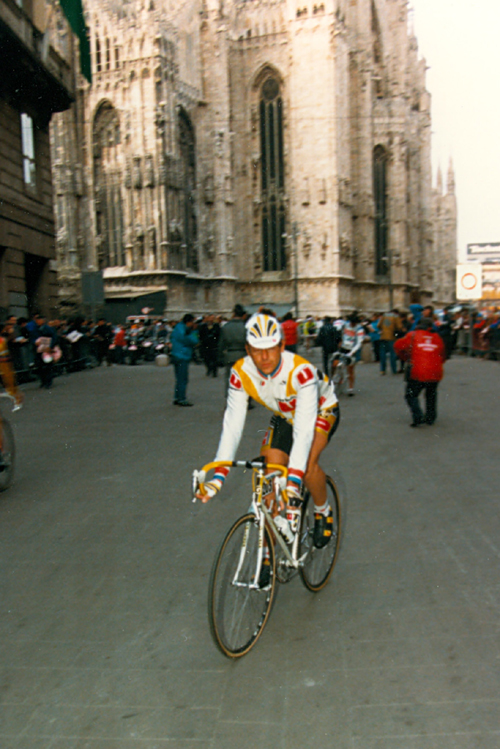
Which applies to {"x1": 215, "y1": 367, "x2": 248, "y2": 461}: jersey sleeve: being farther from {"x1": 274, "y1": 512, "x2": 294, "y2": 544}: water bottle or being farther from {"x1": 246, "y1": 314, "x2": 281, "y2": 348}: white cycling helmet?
{"x1": 274, "y1": 512, "x2": 294, "y2": 544}: water bottle

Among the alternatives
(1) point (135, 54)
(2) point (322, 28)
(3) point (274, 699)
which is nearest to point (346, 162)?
(2) point (322, 28)

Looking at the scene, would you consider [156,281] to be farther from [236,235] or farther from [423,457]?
[423,457]

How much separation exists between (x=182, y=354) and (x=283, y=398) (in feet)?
33.5

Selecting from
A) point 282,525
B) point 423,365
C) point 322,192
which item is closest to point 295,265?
point 322,192

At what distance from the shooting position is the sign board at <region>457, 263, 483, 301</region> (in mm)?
29625

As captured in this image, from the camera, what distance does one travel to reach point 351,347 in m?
15.4

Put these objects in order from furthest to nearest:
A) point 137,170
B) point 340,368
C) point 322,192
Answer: point 322,192
point 137,170
point 340,368

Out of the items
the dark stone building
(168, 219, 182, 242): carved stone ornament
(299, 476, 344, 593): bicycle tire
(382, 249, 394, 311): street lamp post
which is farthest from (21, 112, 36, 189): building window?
(382, 249, 394, 311): street lamp post

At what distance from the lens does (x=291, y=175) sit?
4953 centimetres

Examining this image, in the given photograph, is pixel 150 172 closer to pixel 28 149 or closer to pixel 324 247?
pixel 324 247

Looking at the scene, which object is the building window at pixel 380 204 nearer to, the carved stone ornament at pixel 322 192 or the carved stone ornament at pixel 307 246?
the carved stone ornament at pixel 322 192

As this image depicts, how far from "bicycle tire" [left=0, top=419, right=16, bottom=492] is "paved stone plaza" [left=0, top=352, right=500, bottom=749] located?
13 cm

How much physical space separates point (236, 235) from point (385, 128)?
1508 cm

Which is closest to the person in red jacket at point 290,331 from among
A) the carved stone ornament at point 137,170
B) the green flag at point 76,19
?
the green flag at point 76,19
